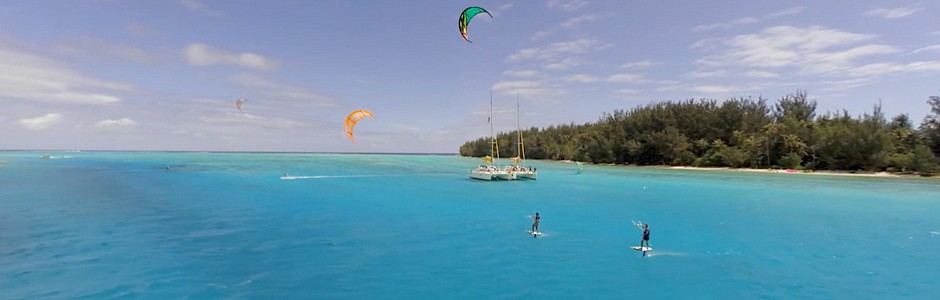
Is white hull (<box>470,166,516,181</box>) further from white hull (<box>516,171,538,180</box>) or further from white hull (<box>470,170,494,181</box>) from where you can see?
white hull (<box>516,171,538,180</box>)

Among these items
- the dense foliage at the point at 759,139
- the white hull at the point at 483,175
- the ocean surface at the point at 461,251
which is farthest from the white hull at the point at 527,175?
the dense foliage at the point at 759,139

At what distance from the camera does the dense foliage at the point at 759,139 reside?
74.0 m

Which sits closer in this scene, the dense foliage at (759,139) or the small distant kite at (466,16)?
the small distant kite at (466,16)

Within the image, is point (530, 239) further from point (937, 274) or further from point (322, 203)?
point (322, 203)

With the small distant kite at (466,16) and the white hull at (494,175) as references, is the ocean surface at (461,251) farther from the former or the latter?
the white hull at (494,175)

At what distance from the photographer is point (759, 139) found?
90.2m

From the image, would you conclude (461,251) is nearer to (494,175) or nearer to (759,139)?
(494,175)

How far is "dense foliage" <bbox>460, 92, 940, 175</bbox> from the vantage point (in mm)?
74000

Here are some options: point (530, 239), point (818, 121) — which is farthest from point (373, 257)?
point (818, 121)

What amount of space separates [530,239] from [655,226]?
8262 mm

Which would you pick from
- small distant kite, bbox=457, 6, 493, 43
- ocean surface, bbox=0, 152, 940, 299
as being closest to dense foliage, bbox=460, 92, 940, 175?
ocean surface, bbox=0, 152, 940, 299

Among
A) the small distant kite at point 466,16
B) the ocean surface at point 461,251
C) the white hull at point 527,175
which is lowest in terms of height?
the ocean surface at point 461,251

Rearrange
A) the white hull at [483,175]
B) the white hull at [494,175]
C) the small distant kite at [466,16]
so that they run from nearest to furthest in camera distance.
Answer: the small distant kite at [466,16], the white hull at [494,175], the white hull at [483,175]

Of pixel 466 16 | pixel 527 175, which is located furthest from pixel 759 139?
pixel 466 16
